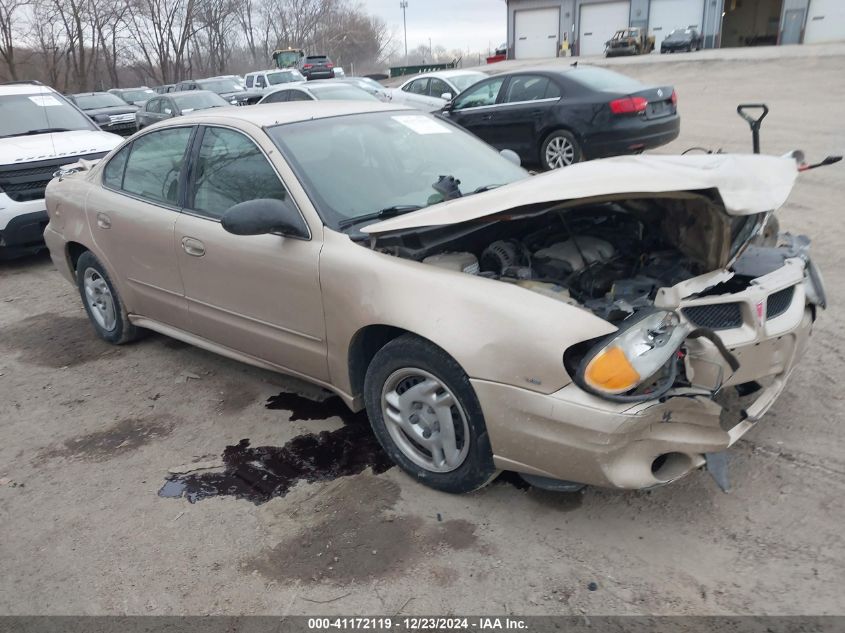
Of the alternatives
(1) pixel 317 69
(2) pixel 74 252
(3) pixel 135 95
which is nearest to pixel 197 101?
(2) pixel 74 252

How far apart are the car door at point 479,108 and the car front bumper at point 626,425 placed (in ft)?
26.4

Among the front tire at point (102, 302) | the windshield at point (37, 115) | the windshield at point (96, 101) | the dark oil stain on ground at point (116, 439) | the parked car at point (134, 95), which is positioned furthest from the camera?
the parked car at point (134, 95)

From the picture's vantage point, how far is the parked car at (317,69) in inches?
1206

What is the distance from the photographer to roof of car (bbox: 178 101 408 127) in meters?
3.78

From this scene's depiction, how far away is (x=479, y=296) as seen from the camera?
2.70 metres

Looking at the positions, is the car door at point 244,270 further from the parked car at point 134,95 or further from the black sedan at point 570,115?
the parked car at point 134,95

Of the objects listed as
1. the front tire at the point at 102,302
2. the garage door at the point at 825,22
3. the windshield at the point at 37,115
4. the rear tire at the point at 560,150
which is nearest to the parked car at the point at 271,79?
the windshield at the point at 37,115

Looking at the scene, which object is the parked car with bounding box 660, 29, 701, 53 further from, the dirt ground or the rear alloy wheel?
the dirt ground

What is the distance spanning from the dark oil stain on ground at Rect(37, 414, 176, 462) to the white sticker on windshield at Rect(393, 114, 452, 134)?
225 centimetres

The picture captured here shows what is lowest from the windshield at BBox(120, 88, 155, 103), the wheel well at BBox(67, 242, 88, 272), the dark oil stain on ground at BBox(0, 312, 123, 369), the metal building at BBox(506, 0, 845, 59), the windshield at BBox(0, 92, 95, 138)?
the dark oil stain on ground at BBox(0, 312, 123, 369)

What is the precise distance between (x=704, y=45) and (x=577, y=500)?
40.5m

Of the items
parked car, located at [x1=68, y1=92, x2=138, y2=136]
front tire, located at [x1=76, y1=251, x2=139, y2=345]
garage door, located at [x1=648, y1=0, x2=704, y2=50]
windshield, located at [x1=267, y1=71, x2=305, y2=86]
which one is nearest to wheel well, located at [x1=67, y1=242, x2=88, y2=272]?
front tire, located at [x1=76, y1=251, x2=139, y2=345]

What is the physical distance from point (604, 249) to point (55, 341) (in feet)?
14.3

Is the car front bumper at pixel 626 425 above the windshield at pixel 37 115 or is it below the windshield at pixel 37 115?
below
